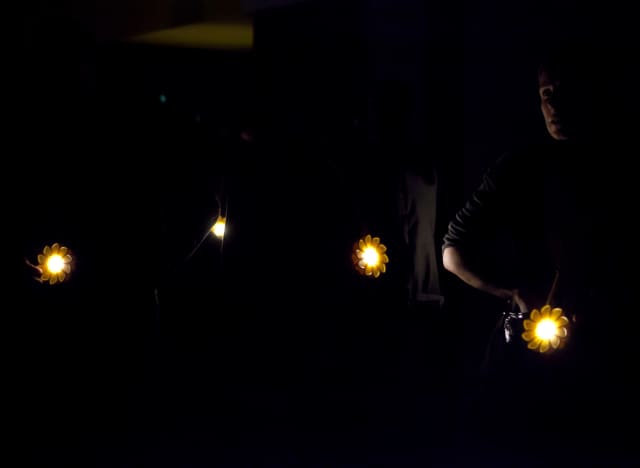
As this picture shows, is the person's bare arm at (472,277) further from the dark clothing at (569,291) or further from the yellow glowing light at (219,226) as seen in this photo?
the yellow glowing light at (219,226)

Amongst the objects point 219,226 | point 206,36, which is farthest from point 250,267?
point 206,36

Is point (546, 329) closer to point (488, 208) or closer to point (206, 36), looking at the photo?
point (488, 208)

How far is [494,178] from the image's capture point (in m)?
3.76

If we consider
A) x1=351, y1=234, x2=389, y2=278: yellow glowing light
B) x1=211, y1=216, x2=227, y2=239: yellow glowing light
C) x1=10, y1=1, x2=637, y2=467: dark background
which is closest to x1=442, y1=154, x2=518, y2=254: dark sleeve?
x1=351, y1=234, x2=389, y2=278: yellow glowing light

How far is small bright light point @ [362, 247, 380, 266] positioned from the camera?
446 cm

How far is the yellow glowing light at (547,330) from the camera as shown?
3.38 m

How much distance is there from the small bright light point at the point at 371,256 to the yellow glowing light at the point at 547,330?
3.97ft

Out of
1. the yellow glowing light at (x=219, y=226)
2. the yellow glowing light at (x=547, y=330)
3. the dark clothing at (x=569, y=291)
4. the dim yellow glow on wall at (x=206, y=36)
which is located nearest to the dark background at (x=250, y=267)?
the yellow glowing light at (x=219, y=226)

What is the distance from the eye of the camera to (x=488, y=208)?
A: 12.5 ft

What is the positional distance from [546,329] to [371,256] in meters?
1.27

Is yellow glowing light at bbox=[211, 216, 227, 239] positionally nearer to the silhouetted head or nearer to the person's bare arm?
the person's bare arm

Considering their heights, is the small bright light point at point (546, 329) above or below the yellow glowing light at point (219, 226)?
below

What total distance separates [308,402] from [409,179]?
5.58 feet

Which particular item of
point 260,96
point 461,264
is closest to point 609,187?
point 461,264
